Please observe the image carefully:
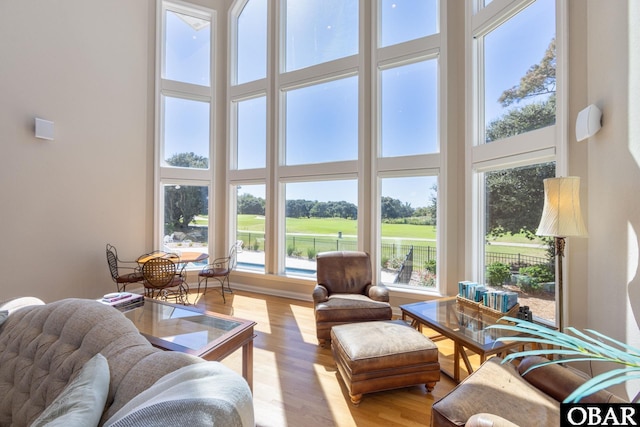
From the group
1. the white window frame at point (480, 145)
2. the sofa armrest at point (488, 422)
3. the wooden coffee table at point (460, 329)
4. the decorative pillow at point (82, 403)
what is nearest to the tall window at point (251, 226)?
the wooden coffee table at point (460, 329)

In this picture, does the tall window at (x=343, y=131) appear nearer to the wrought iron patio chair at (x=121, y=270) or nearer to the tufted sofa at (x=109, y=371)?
the wrought iron patio chair at (x=121, y=270)

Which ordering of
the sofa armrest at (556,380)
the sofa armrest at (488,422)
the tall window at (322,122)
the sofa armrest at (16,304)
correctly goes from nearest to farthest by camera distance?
1. the sofa armrest at (488,422)
2. the sofa armrest at (556,380)
3. the sofa armrest at (16,304)
4. the tall window at (322,122)

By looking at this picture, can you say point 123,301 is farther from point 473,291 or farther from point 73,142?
point 473,291

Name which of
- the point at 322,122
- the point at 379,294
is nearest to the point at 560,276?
the point at 379,294

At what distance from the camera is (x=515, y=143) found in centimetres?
293

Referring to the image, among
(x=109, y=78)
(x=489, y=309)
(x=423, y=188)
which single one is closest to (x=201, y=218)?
(x=109, y=78)

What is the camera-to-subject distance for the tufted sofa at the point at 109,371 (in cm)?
77

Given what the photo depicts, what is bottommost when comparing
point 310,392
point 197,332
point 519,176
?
point 310,392

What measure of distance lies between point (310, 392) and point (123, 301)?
185cm

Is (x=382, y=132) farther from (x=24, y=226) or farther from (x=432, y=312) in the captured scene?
(x=24, y=226)

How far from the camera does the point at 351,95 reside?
4.50m

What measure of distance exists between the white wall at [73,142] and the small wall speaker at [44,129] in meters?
0.08

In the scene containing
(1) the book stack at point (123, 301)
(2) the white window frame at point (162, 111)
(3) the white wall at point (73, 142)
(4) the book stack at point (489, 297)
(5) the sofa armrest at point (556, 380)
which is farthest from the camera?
(2) the white window frame at point (162, 111)
